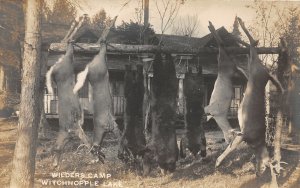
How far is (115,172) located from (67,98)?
123 centimetres

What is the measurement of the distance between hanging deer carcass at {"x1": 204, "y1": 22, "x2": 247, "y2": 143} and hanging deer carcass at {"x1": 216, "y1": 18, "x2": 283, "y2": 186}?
139mm

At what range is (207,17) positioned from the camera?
15.8ft

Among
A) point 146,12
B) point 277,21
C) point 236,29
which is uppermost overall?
point 146,12

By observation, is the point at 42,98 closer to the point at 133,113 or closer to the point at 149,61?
the point at 133,113

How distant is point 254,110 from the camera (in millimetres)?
4527

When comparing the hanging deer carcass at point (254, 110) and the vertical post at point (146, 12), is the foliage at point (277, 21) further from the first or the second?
the vertical post at point (146, 12)

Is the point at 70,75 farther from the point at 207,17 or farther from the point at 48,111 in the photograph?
the point at 207,17

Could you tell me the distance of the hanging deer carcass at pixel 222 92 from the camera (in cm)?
450

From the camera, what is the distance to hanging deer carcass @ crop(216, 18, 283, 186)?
4.48 m

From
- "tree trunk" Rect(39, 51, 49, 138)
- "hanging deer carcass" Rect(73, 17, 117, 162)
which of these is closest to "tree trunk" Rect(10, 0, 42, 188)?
"tree trunk" Rect(39, 51, 49, 138)

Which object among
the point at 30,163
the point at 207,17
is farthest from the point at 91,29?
the point at 30,163

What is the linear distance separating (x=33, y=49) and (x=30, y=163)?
58.8 inches

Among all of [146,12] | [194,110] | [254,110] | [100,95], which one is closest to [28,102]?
[100,95]

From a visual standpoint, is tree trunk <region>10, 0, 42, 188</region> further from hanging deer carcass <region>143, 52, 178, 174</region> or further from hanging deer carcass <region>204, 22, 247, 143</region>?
hanging deer carcass <region>204, 22, 247, 143</region>
